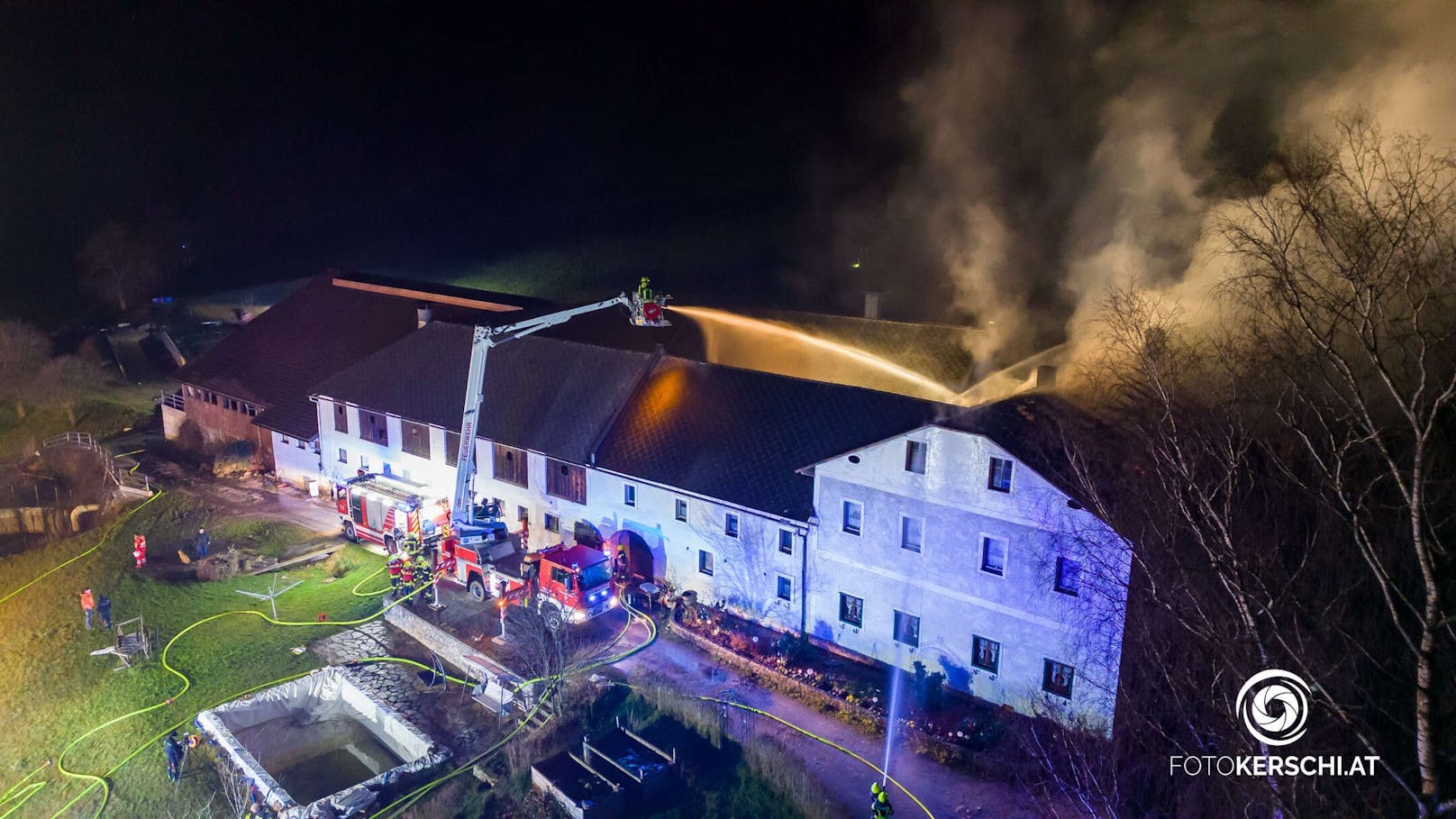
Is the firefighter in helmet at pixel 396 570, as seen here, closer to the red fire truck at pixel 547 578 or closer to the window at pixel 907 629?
the red fire truck at pixel 547 578

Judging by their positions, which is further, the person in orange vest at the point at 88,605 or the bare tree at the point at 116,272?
the bare tree at the point at 116,272

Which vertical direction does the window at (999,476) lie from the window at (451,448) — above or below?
above

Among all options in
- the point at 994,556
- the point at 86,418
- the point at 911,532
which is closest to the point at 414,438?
the point at 911,532

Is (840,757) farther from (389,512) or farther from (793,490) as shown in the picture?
(389,512)

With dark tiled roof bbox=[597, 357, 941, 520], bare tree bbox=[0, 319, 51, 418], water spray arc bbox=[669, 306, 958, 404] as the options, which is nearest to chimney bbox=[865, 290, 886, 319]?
water spray arc bbox=[669, 306, 958, 404]

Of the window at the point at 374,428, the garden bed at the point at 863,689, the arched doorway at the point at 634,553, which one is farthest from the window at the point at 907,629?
the window at the point at 374,428
